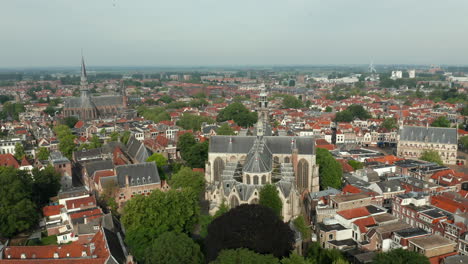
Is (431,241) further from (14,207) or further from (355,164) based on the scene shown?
(14,207)

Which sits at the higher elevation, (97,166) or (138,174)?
(138,174)

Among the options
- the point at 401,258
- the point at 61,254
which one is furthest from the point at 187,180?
the point at 401,258

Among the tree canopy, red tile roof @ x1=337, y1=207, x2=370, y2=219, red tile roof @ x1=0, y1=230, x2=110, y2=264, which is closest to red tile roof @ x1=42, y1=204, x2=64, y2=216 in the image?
red tile roof @ x1=0, y1=230, x2=110, y2=264

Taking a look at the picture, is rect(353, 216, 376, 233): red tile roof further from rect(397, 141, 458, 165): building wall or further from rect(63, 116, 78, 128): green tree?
rect(63, 116, 78, 128): green tree

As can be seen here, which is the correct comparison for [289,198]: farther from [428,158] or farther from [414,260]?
[428,158]

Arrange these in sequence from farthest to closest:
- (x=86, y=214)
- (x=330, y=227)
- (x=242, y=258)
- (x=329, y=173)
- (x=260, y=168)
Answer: (x=329, y=173), (x=260, y=168), (x=86, y=214), (x=330, y=227), (x=242, y=258)
